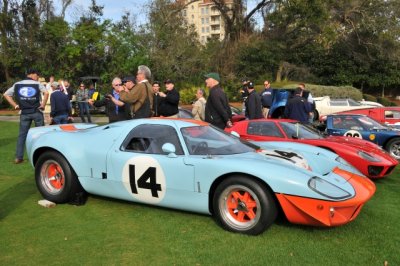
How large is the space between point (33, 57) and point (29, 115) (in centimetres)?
2288

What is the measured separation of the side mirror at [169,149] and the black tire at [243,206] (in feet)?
2.19

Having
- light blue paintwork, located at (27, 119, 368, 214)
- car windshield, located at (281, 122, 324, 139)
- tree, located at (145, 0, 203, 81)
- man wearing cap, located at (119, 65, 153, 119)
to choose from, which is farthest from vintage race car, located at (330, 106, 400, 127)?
tree, located at (145, 0, 203, 81)

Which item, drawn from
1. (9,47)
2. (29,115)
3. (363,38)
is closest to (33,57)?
(9,47)

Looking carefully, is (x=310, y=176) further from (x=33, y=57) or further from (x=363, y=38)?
(x=363, y=38)

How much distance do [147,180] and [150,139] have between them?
516mm

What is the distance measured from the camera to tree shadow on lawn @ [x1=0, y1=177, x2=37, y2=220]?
533 cm

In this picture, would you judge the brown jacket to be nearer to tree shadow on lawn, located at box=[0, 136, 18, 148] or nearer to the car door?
the car door

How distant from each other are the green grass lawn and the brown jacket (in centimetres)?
167

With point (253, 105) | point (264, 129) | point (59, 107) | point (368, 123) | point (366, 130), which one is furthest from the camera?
point (368, 123)

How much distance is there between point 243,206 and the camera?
14.2 ft

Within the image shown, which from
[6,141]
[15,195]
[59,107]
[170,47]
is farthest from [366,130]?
[170,47]

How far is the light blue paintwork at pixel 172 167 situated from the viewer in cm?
423

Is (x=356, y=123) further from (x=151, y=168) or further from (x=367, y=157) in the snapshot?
(x=151, y=168)

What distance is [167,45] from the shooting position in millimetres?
28172
